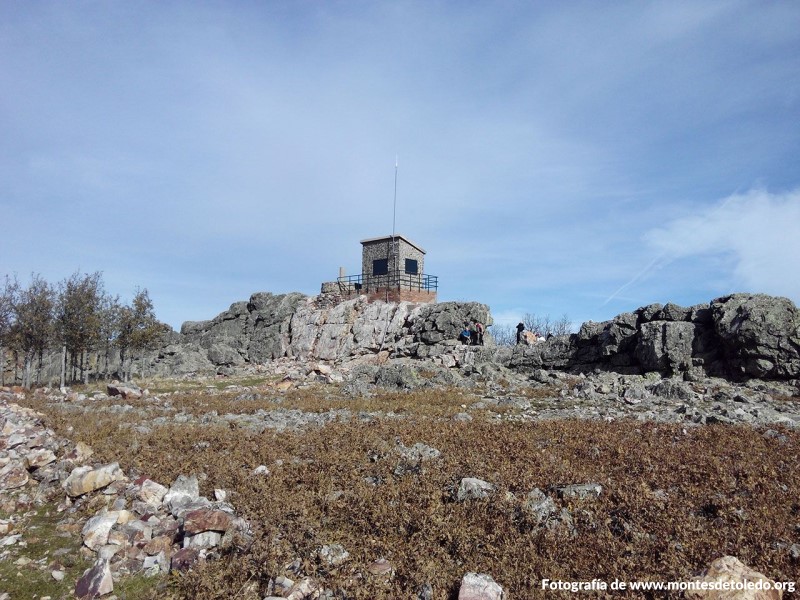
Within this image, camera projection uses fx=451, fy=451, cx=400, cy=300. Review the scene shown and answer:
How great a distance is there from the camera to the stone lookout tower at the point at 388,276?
53.5 m

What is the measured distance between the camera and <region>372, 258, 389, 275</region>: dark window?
2223 inches

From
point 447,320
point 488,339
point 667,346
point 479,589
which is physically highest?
point 447,320

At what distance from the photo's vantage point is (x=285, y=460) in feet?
31.5

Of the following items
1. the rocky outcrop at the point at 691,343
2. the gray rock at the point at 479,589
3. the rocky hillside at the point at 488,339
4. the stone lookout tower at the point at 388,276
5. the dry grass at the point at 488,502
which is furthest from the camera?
the stone lookout tower at the point at 388,276

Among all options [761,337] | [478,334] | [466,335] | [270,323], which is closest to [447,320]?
[466,335]

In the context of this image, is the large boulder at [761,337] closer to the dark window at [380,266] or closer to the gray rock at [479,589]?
the gray rock at [479,589]

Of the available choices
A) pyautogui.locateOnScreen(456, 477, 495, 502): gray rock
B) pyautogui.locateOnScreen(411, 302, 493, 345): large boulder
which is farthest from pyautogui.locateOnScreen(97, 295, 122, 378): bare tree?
pyautogui.locateOnScreen(456, 477, 495, 502): gray rock

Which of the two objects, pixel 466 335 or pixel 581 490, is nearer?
pixel 581 490

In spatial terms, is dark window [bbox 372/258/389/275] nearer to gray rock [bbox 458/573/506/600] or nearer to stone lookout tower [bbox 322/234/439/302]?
stone lookout tower [bbox 322/234/439/302]

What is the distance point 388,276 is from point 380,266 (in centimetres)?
207

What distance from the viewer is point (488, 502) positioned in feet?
22.8

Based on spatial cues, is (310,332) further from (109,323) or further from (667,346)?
(667,346)

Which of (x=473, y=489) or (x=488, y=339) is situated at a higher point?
(x=488, y=339)

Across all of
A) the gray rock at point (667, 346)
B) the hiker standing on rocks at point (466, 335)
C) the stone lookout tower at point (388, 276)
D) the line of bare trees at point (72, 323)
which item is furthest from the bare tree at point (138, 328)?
the gray rock at point (667, 346)
